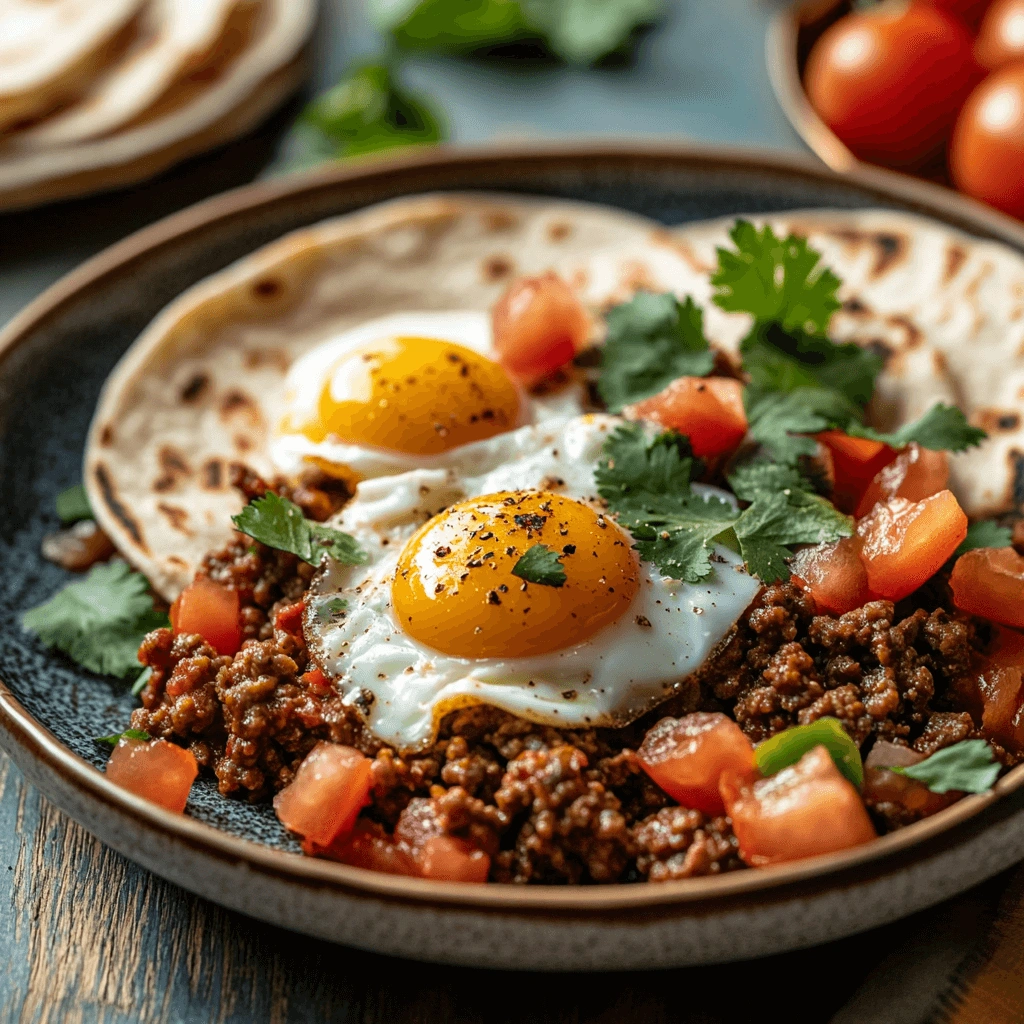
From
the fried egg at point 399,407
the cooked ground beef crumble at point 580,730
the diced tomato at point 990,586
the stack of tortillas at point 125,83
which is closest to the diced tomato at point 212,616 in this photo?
the cooked ground beef crumble at point 580,730

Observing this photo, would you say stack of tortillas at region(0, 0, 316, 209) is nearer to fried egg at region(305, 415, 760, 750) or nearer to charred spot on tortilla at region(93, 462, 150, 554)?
charred spot on tortilla at region(93, 462, 150, 554)

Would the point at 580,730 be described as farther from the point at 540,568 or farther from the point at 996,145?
the point at 996,145

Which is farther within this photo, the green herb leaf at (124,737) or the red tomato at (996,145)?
the red tomato at (996,145)

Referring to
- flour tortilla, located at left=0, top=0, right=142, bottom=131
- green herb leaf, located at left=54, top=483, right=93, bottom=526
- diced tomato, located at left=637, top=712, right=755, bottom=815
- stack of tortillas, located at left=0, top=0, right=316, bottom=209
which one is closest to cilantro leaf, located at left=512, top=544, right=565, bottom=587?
diced tomato, located at left=637, top=712, right=755, bottom=815

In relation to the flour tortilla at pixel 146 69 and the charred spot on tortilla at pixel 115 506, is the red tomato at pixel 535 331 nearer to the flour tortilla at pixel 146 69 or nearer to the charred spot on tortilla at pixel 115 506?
the charred spot on tortilla at pixel 115 506

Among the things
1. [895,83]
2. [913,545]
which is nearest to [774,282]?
[913,545]

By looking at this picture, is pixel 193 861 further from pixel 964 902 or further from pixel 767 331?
pixel 767 331

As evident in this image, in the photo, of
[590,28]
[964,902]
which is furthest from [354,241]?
[964,902]
